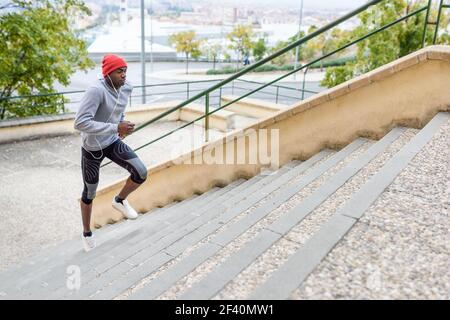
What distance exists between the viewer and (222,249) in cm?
282

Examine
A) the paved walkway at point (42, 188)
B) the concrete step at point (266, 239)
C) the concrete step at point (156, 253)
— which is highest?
the concrete step at point (266, 239)

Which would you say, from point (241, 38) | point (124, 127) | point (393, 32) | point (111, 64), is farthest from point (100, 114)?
point (241, 38)

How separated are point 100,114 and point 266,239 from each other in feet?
6.51

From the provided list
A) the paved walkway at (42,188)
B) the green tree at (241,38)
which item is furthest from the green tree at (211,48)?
the paved walkway at (42,188)

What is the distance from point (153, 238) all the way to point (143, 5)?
11.9m

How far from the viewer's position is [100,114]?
11.8ft

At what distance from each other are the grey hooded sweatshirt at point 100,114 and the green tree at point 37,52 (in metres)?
7.03

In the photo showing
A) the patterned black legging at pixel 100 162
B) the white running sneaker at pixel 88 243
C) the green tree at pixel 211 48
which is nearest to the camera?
the patterned black legging at pixel 100 162

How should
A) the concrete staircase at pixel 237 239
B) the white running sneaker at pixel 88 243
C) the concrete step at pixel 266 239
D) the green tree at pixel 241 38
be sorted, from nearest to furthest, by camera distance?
the concrete step at pixel 266 239 < the concrete staircase at pixel 237 239 < the white running sneaker at pixel 88 243 < the green tree at pixel 241 38

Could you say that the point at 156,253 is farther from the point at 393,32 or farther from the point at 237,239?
the point at 393,32

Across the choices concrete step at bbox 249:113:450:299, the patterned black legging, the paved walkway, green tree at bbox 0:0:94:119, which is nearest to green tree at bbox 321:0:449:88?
the paved walkway

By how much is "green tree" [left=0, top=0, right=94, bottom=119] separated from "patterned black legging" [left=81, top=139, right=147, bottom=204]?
271 inches

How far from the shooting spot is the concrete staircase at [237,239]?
2.28m

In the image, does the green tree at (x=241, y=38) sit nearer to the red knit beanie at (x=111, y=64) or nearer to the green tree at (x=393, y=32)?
the green tree at (x=393, y=32)
